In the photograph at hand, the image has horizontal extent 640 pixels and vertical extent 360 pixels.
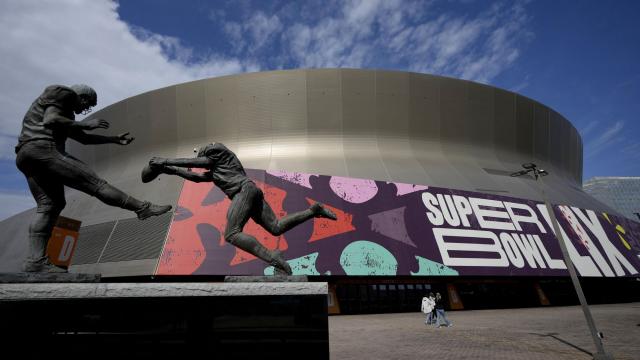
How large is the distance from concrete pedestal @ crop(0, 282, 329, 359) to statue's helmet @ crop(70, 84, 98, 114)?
2.41m

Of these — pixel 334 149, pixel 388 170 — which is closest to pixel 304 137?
pixel 334 149

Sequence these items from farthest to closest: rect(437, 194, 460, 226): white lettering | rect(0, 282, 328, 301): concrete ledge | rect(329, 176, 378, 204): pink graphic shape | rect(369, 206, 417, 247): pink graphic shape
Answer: rect(437, 194, 460, 226): white lettering, rect(329, 176, 378, 204): pink graphic shape, rect(369, 206, 417, 247): pink graphic shape, rect(0, 282, 328, 301): concrete ledge

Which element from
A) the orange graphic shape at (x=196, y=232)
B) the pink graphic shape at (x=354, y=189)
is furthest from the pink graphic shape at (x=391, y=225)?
the orange graphic shape at (x=196, y=232)

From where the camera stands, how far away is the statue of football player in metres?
5.18

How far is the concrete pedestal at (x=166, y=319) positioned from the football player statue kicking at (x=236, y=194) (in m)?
1.05

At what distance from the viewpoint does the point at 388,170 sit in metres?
28.8

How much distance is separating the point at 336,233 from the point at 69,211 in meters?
18.3

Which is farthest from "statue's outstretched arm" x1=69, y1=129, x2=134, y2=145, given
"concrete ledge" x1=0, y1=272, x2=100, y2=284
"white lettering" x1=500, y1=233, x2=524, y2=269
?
"white lettering" x1=500, y1=233, x2=524, y2=269

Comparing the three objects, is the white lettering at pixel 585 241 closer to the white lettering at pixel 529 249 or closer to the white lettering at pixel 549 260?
the white lettering at pixel 549 260

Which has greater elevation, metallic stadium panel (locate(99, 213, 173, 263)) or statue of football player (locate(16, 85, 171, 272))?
metallic stadium panel (locate(99, 213, 173, 263))

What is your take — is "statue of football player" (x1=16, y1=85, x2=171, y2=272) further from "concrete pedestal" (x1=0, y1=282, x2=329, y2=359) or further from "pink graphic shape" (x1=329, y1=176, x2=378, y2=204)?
"pink graphic shape" (x1=329, y1=176, x2=378, y2=204)

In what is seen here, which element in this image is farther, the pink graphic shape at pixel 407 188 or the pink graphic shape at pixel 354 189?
the pink graphic shape at pixel 407 188

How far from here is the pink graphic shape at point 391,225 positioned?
2325 cm

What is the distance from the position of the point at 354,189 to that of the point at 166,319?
1999cm
